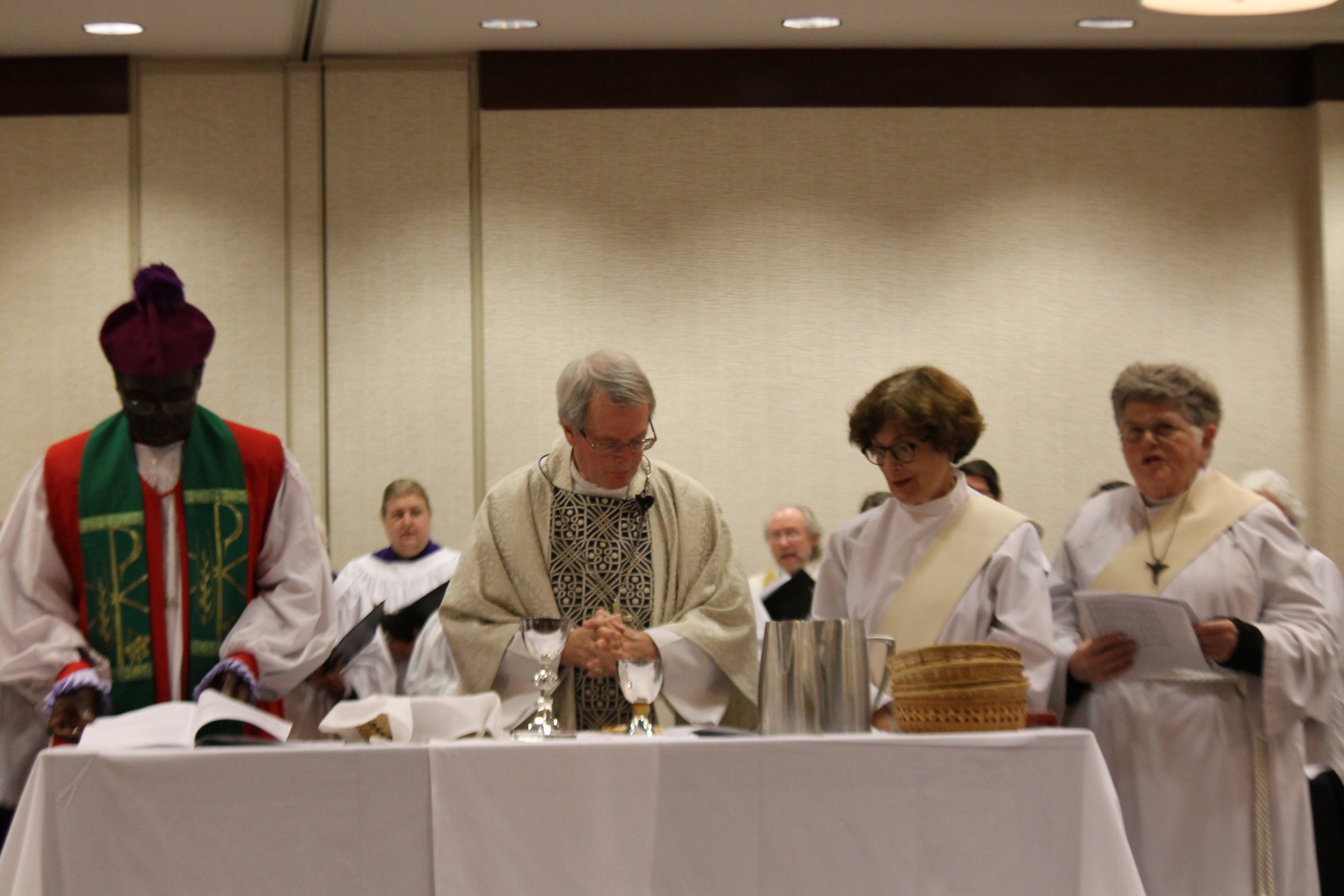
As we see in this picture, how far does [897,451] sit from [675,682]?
2.18 feet

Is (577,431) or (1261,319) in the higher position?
(1261,319)

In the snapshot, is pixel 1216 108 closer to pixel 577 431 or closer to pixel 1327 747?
pixel 1327 747

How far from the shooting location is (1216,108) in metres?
7.14

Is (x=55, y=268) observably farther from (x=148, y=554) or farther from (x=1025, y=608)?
(x=1025, y=608)

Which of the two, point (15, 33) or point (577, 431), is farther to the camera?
point (15, 33)

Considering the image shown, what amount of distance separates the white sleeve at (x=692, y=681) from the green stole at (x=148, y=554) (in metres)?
0.88

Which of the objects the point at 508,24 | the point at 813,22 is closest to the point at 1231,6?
the point at 813,22

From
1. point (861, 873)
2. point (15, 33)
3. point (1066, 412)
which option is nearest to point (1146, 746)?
point (861, 873)

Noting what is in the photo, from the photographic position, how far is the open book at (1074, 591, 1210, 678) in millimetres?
3051

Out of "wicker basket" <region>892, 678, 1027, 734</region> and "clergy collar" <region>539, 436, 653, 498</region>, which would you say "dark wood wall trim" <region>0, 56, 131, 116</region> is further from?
"wicker basket" <region>892, 678, 1027, 734</region>

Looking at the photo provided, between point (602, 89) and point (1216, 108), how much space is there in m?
2.84

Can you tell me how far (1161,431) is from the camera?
3.40 meters

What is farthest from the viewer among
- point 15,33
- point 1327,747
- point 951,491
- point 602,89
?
point 602,89

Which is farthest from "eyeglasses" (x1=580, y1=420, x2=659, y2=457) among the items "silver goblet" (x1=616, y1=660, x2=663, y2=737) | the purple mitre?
the purple mitre
